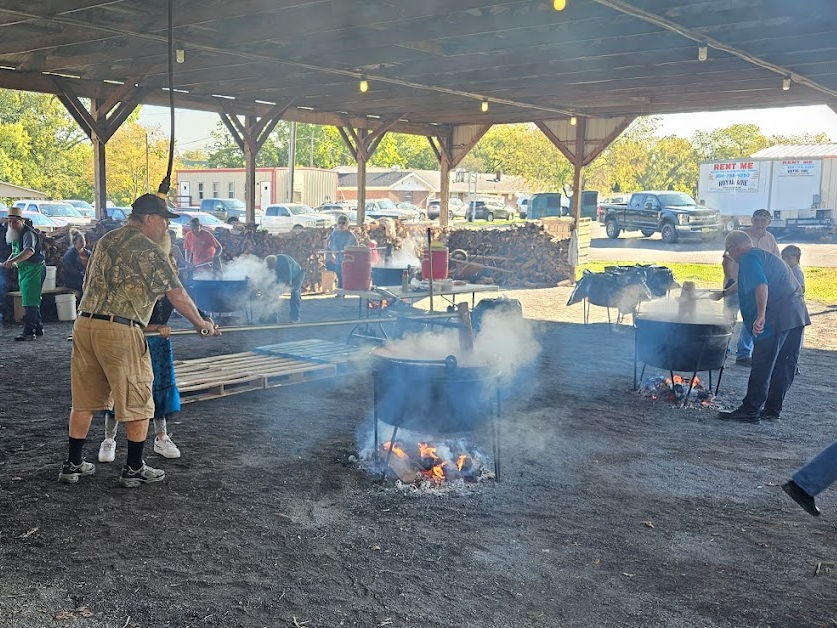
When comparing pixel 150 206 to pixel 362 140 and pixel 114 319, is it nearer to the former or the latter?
pixel 114 319

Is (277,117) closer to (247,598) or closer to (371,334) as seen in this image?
(371,334)

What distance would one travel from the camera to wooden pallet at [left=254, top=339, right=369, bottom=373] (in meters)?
7.42

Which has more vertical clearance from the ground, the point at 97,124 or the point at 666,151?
the point at 666,151

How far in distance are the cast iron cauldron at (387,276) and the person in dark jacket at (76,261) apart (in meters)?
3.73

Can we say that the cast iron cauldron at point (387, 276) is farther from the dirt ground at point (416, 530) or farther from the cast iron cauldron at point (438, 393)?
the cast iron cauldron at point (438, 393)

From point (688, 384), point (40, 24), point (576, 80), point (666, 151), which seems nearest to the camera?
point (688, 384)

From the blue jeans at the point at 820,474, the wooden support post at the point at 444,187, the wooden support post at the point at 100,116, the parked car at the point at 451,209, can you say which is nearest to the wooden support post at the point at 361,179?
the wooden support post at the point at 444,187

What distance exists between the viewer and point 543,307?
1240cm

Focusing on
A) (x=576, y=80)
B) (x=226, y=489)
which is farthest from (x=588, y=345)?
(x=226, y=489)

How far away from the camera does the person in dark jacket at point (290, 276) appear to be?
33.9 ft

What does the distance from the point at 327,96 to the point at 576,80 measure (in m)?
4.44

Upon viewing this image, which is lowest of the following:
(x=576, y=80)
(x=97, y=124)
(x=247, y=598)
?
(x=247, y=598)

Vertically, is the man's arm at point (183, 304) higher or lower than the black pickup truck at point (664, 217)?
lower

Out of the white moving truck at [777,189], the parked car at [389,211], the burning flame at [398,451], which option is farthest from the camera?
the parked car at [389,211]
